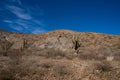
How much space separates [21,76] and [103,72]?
14.5ft

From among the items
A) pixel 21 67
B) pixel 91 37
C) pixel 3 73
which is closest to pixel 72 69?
pixel 21 67

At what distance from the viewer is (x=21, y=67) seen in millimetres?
10328

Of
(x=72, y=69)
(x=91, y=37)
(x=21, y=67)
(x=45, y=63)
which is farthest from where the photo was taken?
(x=91, y=37)

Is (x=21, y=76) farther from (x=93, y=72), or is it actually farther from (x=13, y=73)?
(x=93, y=72)

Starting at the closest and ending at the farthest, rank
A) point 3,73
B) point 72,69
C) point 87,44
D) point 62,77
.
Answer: point 3,73
point 62,77
point 72,69
point 87,44

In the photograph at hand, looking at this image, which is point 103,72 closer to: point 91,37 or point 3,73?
point 3,73

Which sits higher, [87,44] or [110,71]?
[87,44]

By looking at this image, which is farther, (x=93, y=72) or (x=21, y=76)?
(x=93, y=72)

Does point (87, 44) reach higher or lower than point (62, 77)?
higher

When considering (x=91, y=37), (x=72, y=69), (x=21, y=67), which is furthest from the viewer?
(x=91, y=37)

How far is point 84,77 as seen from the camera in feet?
32.1

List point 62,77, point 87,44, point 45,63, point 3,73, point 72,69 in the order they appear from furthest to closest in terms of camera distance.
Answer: point 87,44
point 45,63
point 72,69
point 62,77
point 3,73

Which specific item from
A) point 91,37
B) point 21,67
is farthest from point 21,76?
point 91,37

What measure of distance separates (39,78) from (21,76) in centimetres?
87
